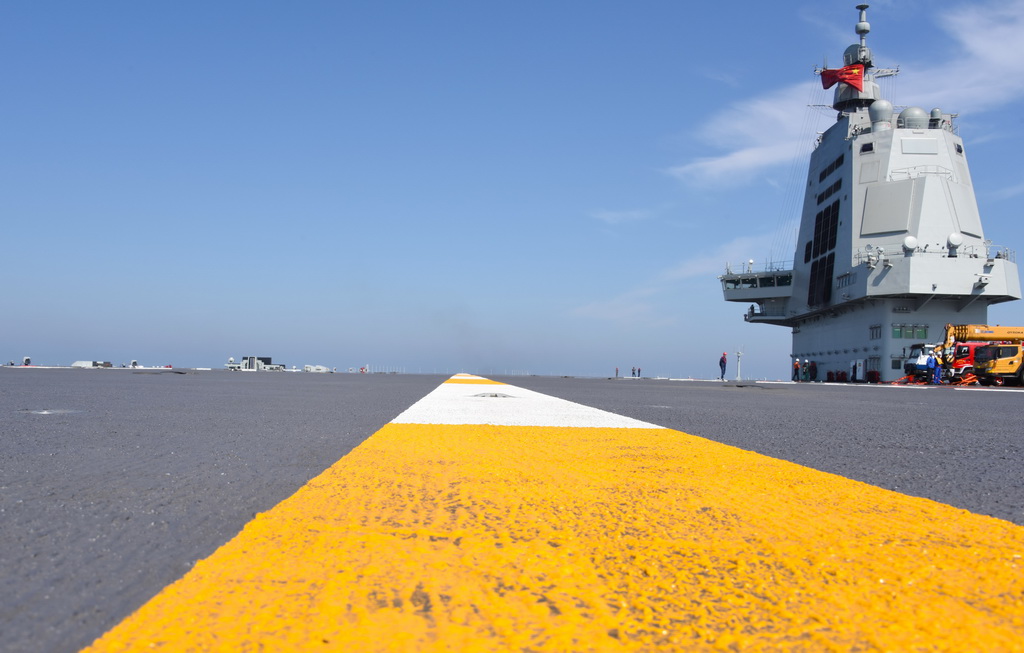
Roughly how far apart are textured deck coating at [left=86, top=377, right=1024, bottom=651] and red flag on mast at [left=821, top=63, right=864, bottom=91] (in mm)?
58744

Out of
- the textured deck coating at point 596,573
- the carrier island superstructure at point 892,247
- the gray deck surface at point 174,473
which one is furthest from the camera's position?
the carrier island superstructure at point 892,247

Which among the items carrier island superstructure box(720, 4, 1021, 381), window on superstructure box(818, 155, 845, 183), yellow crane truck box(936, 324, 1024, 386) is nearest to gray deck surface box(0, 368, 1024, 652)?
yellow crane truck box(936, 324, 1024, 386)

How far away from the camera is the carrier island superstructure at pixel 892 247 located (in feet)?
129

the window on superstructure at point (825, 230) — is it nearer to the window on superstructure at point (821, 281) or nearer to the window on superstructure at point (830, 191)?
the window on superstructure at point (821, 281)

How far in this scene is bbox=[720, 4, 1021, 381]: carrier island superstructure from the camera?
39344 millimetres

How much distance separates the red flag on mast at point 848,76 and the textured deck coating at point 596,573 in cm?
5874

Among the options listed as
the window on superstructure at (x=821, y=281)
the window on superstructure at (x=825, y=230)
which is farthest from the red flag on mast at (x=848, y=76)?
the window on superstructure at (x=821, y=281)

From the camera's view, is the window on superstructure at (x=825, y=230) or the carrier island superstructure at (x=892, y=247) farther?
the window on superstructure at (x=825, y=230)

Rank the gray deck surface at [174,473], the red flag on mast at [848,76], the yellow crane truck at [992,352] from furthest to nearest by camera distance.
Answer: the red flag on mast at [848,76] → the yellow crane truck at [992,352] → the gray deck surface at [174,473]

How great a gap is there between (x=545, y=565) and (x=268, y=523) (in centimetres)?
104

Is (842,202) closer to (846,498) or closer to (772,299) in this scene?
(772,299)

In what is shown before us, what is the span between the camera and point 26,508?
2562 millimetres

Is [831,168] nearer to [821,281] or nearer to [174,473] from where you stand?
[821,281]

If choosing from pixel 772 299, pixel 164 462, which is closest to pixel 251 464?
pixel 164 462
